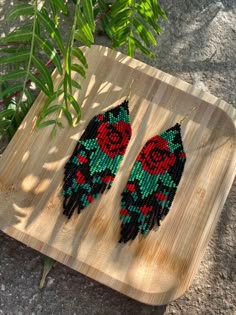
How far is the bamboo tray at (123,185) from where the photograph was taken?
1.23 meters

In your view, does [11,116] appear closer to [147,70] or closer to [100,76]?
[100,76]

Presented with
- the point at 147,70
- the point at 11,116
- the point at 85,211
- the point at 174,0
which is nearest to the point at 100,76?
the point at 147,70

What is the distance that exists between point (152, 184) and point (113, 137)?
16 cm

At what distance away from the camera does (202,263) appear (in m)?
1.44

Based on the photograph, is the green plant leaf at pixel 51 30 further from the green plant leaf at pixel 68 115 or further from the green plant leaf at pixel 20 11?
the green plant leaf at pixel 68 115

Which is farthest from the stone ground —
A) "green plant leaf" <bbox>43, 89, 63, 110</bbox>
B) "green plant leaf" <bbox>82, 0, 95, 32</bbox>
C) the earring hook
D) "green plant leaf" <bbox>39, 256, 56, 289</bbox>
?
"green plant leaf" <bbox>82, 0, 95, 32</bbox>

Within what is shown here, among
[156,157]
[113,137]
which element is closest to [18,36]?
[113,137]

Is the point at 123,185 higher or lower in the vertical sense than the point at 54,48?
lower

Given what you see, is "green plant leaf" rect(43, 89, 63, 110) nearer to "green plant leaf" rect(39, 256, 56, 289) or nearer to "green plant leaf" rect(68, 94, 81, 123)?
"green plant leaf" rect(68, 94, 81, 123)

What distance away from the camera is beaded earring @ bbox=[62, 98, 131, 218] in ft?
4.20

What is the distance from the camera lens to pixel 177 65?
162 cm

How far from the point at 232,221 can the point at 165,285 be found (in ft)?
1.19

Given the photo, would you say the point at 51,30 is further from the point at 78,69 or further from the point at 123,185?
the point at 123,185

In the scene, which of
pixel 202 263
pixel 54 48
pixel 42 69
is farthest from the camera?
pixel 202 263
